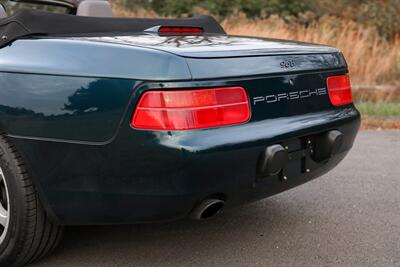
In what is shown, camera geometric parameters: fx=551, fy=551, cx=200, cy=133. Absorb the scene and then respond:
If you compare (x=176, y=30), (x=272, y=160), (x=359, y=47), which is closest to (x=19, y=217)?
(x=272, y=160)

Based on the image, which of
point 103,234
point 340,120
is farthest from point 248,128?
point 103,234

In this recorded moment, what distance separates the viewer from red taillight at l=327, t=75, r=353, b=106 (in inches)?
125

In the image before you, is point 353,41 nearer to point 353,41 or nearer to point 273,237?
point 353,41

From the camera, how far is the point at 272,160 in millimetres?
2631

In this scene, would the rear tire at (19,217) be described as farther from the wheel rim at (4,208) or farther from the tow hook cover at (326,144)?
the tow hook cover at (326,144)

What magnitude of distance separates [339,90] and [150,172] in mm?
1398

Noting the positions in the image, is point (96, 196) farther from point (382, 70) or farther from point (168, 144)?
point (382, 70)

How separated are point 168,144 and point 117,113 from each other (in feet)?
0.91

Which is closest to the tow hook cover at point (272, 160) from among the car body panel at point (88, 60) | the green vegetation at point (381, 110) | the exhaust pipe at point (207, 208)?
the exhaust pipe at point (207, 208)

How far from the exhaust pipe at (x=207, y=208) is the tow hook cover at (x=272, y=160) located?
0.83 ft

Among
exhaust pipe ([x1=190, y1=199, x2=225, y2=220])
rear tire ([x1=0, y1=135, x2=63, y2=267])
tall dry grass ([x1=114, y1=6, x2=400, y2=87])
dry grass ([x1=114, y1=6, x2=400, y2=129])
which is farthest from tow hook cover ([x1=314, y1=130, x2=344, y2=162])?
tall dry grass ([x1=114, y1=6, x2=400, y2=87])

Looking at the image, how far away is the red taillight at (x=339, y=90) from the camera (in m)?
3.19

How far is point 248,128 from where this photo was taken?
2600 mm

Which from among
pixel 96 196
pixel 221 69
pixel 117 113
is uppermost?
pixel 221 69
